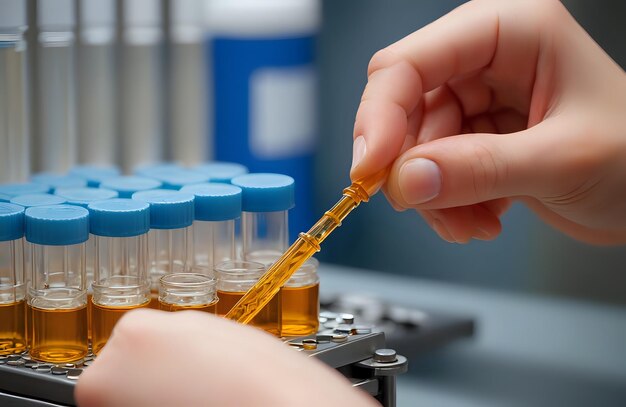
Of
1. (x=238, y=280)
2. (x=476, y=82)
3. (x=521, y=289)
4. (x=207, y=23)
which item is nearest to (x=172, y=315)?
(x=238, y=280)

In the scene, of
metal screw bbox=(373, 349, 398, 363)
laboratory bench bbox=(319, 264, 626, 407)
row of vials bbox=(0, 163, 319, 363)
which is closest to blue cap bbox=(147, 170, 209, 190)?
row of vials bbox=(0, 163, 319, 363)

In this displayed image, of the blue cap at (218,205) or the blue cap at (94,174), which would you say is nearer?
the blue cap at (218,205)

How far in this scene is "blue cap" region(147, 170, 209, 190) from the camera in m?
0.85

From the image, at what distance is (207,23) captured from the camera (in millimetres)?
1611

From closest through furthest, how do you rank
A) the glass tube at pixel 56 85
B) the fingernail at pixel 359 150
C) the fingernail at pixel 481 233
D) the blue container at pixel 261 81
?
the fingernail at pixel 359 150, the fingernail at pixel 481 233, the glass tube at pixel 56 85, the blue container at pixel 261 81

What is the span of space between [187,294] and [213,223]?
114mm

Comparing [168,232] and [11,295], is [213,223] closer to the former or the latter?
[168,232]

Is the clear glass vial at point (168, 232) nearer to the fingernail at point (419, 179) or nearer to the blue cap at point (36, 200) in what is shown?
the blue cap at point (36, 200)

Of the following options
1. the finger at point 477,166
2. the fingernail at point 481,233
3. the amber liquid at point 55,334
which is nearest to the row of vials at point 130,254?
the amber liquid at point 55,334

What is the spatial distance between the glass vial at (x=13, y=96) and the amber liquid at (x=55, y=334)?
0.73 feet

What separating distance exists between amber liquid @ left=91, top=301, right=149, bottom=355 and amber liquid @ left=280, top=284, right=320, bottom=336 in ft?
0.39

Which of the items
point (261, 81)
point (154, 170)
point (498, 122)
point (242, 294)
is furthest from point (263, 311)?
point (261, 81)

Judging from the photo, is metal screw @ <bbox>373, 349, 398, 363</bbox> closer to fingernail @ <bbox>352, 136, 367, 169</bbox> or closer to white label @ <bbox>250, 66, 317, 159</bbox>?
fingernail @ <bbox>352, 136, 367, 169</bbox>

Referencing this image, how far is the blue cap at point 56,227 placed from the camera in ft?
2.32
